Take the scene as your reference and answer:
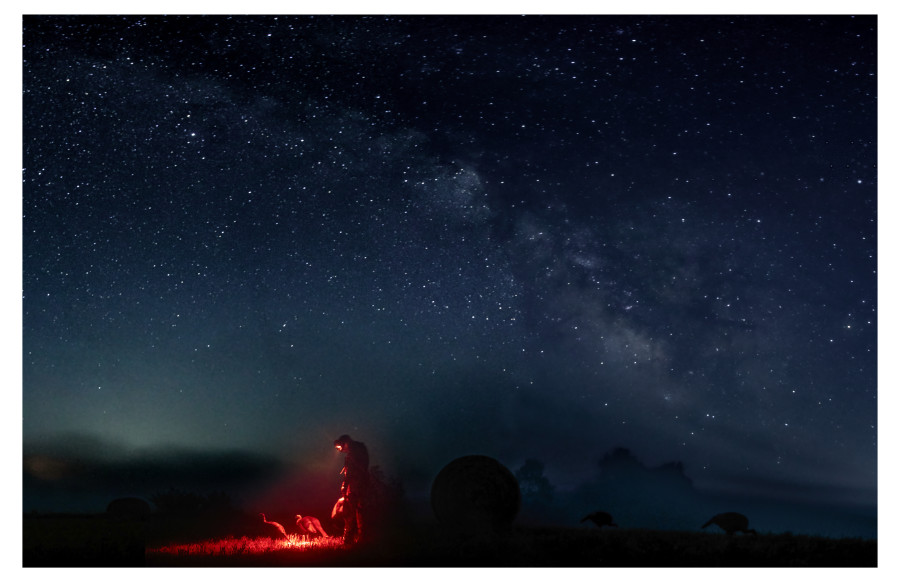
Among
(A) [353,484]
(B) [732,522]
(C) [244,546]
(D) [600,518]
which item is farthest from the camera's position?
(D) [600,518]

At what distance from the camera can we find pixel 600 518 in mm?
11867

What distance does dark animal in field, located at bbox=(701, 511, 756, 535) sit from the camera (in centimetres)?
1078

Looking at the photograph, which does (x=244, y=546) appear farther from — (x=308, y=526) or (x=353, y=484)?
(x=353, y=484)

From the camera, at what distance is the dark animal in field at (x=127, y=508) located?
12.2m

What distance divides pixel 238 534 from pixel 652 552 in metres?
6.41

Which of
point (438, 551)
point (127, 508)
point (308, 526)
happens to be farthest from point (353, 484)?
point (127, 508)

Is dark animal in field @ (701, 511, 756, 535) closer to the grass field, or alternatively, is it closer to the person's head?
the grass field

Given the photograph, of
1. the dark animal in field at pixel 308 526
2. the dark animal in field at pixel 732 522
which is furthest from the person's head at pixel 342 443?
the dark animal in field at pixel 732 522

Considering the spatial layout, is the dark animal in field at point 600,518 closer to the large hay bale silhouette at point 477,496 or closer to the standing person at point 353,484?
the large hay bale silhouette at point 477,496

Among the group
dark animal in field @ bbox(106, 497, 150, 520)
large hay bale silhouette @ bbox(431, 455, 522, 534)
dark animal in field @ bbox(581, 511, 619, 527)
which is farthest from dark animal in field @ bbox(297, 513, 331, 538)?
dark animal in field @ bbox(581, 511, 619, 527)

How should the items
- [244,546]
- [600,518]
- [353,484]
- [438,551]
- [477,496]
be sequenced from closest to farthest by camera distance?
[438,551] → [244,546] → [353,484] → [477,496] → [600,518]

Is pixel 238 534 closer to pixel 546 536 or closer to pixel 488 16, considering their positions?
pixel 546 536

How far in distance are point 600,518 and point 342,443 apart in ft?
15.5
